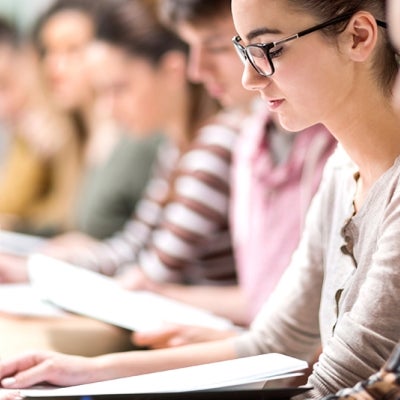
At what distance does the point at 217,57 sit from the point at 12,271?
621 mm

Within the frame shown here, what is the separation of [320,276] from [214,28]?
29.9 inches

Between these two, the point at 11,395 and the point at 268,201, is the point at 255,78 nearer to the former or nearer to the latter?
the point at 11,395

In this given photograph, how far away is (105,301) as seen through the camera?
1530 mm

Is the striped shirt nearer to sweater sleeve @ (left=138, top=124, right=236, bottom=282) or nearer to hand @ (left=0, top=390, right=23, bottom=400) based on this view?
sweater sleeve @ (left=138, top=124, right=236, bottom=282)

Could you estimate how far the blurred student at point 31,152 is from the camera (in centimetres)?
317

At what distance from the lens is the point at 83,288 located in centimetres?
158

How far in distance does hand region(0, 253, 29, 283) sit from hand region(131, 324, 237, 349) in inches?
23.2

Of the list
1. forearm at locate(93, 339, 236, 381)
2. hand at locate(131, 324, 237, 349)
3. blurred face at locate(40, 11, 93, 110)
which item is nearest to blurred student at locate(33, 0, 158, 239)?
blurred face at locate(40, 11, 93, 110)

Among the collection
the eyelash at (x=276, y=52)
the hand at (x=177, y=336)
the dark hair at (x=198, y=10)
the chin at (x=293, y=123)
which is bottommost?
the hand at (x=177, y=336)

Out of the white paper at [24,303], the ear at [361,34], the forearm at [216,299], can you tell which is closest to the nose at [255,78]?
the ear at [361,34]

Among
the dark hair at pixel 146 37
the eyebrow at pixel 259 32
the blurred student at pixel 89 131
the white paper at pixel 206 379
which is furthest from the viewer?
the blurred student at pixel 89 131

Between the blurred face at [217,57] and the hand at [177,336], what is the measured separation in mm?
653

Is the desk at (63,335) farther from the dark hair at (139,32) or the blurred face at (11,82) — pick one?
the blurred face at (11,82)

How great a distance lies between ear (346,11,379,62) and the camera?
101cm
